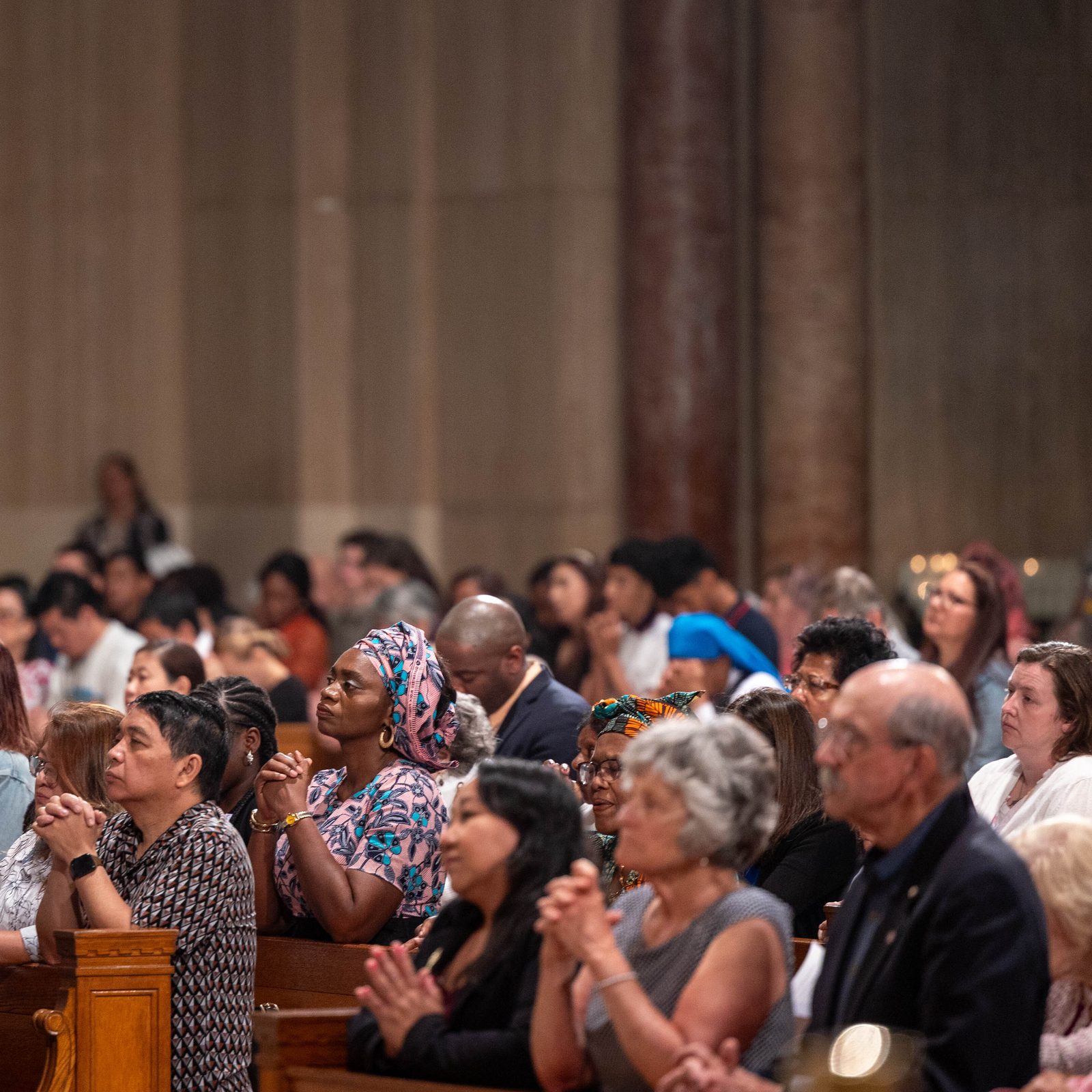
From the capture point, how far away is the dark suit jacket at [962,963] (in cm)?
306

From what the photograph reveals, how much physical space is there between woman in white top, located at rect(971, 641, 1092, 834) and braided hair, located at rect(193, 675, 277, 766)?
1.95m

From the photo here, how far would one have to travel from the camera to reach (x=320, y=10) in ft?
41.3

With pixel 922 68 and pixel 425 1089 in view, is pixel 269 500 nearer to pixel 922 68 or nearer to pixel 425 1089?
pixel 922 68

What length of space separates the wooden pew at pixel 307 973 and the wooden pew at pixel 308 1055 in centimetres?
76

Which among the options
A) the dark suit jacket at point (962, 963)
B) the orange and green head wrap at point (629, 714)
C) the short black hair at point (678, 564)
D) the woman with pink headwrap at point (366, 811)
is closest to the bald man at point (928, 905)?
the dark suit jacket at point (962, 963)

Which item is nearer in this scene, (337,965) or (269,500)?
(337,965)

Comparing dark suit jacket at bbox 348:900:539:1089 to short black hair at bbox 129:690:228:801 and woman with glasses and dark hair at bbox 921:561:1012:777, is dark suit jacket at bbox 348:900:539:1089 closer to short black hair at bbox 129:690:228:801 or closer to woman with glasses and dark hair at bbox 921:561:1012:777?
short black hair at bbox 129:690:228:801

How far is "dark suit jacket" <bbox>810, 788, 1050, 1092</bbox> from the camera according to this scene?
306 centimetres

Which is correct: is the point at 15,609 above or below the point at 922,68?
below

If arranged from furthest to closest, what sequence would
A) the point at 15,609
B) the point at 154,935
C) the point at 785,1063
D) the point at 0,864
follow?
the point at 15,609 < the point at 0,864 < the point at 154,935 < the point at 785,1063

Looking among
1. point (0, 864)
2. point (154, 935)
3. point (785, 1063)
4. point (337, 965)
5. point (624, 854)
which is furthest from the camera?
point (0, 864)

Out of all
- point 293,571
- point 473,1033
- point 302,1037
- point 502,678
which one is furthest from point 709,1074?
point 293,571

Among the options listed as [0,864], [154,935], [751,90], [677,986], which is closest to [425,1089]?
[677,986]

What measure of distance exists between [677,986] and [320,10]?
10361mm
